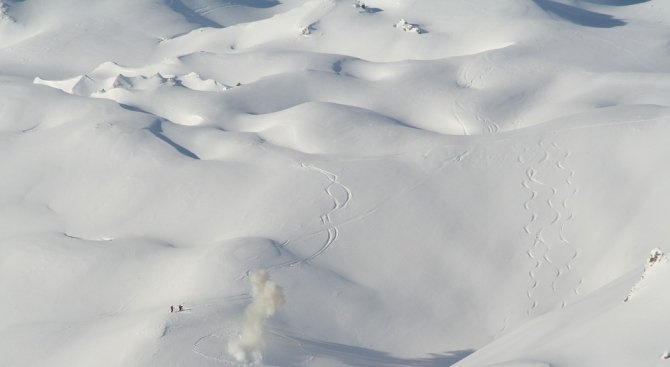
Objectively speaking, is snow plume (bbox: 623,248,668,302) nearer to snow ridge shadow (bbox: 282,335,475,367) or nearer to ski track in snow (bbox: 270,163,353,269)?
snow ridge shadow (bbox: 282,335,475,367)

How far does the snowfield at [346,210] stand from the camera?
935 inches

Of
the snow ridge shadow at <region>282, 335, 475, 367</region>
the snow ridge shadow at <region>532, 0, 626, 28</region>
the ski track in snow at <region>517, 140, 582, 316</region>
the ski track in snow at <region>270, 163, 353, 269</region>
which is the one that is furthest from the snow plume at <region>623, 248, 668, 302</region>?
the snow ridge shadow at <region>532, 0, 626, 28</region>

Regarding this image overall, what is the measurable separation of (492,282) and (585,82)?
17636 millimetres

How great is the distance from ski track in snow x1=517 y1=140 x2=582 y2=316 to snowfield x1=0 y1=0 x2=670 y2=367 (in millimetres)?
73

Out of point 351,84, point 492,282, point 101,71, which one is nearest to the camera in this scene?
point 492,282

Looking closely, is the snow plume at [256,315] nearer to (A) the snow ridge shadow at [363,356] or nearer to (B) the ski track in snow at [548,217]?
(A) the snow ridge shadow at [363,356]

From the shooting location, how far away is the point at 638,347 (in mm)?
16516

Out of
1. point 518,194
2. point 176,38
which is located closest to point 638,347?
point 518,194

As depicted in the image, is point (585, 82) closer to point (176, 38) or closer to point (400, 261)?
point (400, 261)

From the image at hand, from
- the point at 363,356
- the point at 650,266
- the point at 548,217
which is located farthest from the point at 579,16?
the point at 650,266

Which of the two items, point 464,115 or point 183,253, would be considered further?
point 464,115

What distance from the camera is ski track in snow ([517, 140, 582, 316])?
2722 centimetres

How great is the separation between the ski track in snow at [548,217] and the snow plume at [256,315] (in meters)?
7.40

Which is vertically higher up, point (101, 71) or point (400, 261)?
point (400, 261)
